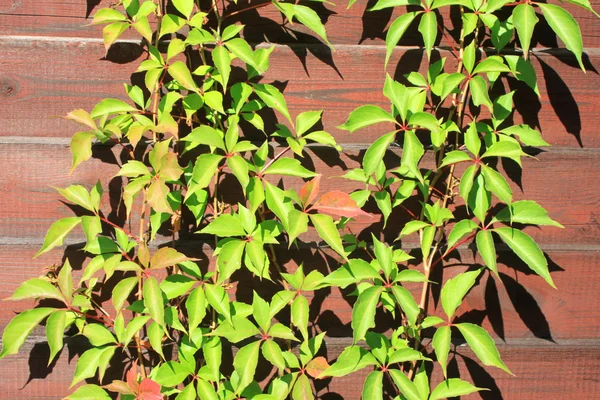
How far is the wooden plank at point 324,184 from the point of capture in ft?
4.20

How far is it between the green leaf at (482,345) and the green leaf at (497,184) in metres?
0.27

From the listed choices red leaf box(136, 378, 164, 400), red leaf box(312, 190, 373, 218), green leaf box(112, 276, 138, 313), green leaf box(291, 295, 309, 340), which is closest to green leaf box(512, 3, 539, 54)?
red leaf box(312, 190, 373, 218)

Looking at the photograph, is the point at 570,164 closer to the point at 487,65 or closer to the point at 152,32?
the point at 487,65

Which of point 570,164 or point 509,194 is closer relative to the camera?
point 509,194

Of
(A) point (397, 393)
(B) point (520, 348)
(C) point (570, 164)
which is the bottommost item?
(A) point (397, 393)

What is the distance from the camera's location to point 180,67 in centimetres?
117

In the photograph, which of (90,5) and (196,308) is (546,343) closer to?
(196,308)

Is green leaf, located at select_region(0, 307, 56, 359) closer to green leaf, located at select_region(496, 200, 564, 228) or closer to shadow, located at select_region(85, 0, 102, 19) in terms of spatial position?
shadow, located at select_region(85, 0, 102, 19)

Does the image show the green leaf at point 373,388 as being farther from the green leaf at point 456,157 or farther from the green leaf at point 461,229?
the green leaf at point 456,157

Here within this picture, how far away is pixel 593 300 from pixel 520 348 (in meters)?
0.20

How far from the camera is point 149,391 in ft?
3.89

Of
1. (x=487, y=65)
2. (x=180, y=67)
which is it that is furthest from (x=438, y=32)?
(x=180, y=67)

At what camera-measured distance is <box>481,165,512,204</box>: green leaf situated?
1140mm

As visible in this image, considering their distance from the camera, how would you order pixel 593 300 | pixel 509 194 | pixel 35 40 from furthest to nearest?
pixel 593 300, pixel 35 40, pixel 509 194
